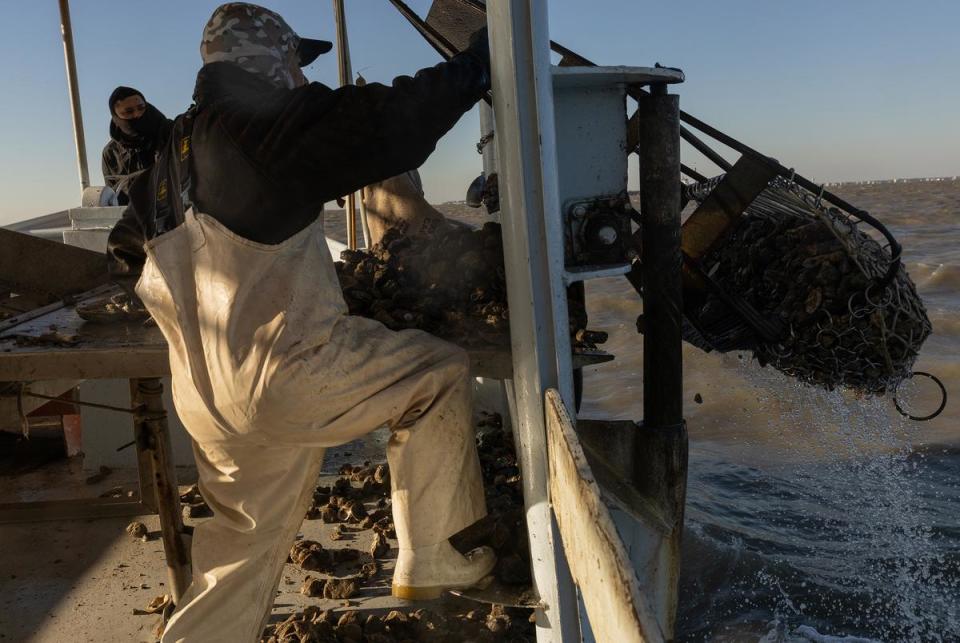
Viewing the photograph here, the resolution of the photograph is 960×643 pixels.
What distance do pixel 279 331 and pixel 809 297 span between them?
164 cm

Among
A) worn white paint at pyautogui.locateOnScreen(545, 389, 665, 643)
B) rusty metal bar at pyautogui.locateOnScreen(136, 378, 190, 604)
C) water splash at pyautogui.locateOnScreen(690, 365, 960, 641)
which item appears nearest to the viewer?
worn white paint at pyautogui.locateOnScreen(545, 389, 665, 643)

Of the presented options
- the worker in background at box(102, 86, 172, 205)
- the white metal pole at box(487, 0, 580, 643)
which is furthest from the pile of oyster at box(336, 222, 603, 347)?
the worker in background at box(102, 86, 172, 205)

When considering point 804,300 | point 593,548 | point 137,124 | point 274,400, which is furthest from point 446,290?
point 137,124

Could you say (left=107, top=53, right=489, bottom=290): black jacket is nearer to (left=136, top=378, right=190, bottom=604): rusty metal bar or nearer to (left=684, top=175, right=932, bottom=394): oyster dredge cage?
(left=684, top=175, right=932, bottom=394): oyster dredge cage

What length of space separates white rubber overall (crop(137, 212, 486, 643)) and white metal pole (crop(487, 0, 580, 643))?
0.24 meters

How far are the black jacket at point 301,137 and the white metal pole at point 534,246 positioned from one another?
0.18m

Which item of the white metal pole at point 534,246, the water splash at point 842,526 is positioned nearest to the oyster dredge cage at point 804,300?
the water splash at point 842,526

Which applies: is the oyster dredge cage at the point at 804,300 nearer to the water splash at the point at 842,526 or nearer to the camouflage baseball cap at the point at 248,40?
the water splash at the point at 842,526

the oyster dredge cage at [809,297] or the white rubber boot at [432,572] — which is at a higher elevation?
the oyster dredge cage at [809,297]

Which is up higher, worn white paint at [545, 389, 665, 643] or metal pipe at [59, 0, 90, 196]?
metal pipe at [59, 0, 90, 196]

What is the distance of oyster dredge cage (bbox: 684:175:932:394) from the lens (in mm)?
2730

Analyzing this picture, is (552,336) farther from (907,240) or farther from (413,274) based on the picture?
(907,240)

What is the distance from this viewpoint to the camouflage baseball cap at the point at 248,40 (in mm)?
2406

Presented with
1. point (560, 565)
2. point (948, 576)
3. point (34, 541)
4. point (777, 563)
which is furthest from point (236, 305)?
point (948, 576)
